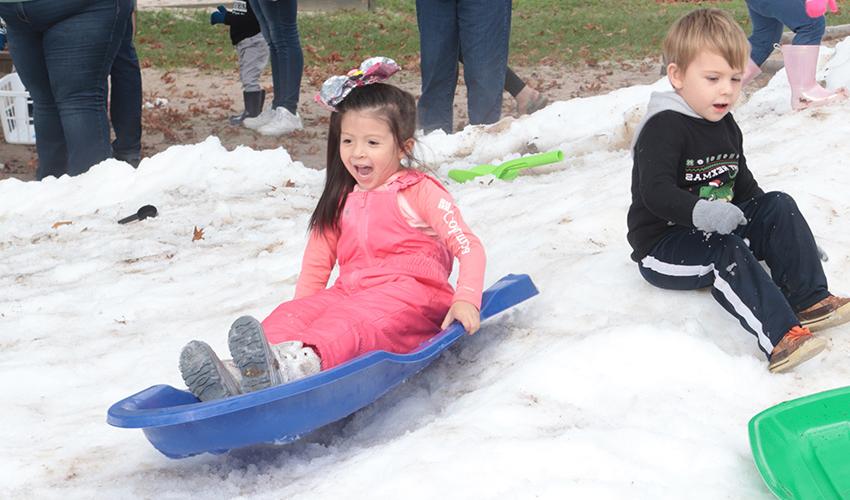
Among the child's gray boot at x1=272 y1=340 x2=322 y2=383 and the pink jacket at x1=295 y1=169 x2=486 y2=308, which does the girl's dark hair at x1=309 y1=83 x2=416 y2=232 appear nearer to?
the pink jacket at x1=295 y1=169 x2=486 y2=308

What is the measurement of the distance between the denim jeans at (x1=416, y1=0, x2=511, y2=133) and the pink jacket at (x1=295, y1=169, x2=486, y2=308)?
2662 mm

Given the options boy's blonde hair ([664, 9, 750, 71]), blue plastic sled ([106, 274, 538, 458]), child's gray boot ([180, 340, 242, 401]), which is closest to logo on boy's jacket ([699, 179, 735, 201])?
boy's blonde hair ([664, 9, 750, 71])

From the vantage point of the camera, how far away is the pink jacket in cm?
306

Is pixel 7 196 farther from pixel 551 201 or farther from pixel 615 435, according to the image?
pixel 615 435

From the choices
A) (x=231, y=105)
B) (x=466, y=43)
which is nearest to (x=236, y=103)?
(x=231, y=105)

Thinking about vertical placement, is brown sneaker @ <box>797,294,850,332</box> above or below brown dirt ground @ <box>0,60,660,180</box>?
above

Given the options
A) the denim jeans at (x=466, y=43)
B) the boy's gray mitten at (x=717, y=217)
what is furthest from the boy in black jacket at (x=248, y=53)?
the boy's gray mitten at (x=717, y=217)

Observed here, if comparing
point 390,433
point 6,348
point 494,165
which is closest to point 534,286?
point 390,433

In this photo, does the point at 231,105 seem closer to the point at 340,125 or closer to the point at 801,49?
the point at 801,49

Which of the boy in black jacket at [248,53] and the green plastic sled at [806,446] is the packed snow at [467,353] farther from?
the boy in black jacket at [248,53]

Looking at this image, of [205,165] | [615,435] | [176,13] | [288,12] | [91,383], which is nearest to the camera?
[615,435]

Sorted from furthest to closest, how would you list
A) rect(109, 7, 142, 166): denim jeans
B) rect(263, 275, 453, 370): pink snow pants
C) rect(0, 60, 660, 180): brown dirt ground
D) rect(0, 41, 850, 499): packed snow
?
rect(0, 60, 660, 180): brown dirt ground
rect(109, 7, 142, 166): denim jeans
rect(263, 275, 453, 370): pink snow pants
rect(0, 41, 850, 499): packed snow

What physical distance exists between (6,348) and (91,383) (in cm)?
57

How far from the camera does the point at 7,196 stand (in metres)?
5.69
